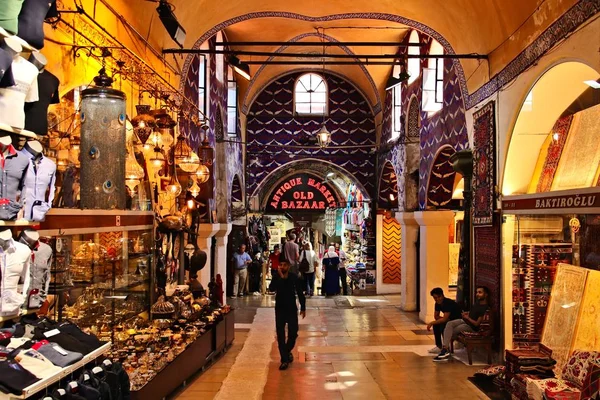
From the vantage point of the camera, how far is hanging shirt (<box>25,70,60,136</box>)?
3.94m

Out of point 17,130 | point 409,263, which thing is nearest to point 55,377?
point 17,130

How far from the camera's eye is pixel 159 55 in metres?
8.70

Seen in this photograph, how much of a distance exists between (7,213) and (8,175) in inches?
9.4

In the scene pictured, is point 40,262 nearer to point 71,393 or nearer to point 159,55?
point 71,393

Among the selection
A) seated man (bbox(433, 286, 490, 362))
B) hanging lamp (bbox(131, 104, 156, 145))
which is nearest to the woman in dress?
seated man (bbox(433, 286, 490, 362))

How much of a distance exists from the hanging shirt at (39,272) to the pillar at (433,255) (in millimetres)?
9643

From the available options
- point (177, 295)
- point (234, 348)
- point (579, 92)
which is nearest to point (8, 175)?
point (177, 295)

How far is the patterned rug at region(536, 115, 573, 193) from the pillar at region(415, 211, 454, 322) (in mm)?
5447

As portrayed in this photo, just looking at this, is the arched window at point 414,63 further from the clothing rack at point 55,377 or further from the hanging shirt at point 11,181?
the hanging shirt at point 11,181

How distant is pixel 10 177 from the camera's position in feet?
12.2

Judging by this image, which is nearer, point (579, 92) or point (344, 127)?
point (579, 92)

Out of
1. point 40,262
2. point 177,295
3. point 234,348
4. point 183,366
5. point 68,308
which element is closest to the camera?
point 40,262

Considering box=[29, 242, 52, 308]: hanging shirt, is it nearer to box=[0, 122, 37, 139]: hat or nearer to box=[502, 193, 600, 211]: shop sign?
box=[0, 122, 37, 139]: hat

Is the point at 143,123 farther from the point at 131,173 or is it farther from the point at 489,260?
the point at 489,260
